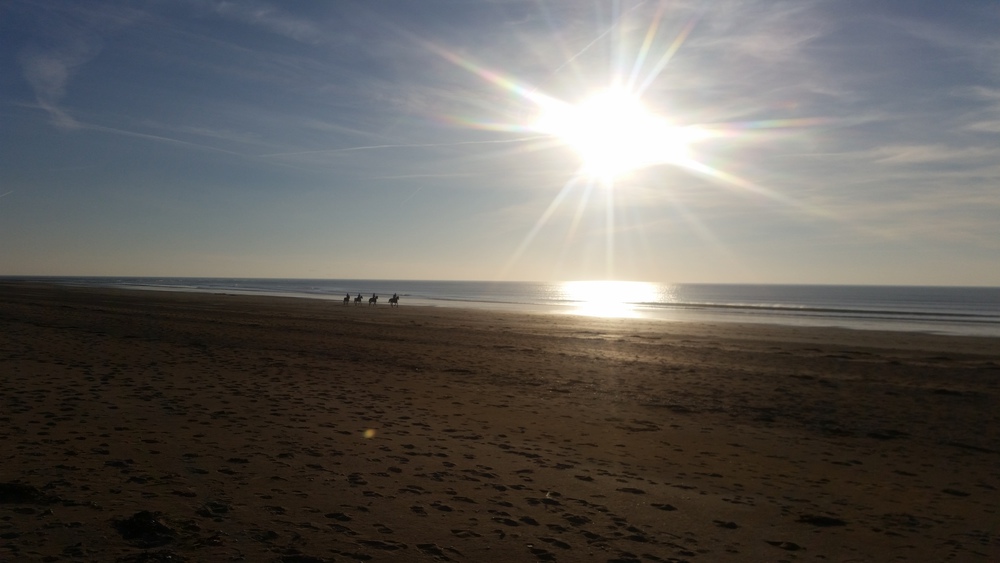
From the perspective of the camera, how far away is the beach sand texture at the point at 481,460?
203 inches

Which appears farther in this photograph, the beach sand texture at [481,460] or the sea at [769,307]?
the sea at [769,307]

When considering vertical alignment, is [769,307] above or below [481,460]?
above

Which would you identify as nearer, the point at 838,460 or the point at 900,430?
the point at 838,460

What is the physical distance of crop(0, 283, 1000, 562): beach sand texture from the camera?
5.15 meters

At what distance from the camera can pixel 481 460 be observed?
7766mm

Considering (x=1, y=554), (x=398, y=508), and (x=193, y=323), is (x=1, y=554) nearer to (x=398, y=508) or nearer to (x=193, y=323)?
(x=398, y=508)

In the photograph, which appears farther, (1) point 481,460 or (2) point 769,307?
(2) point 769,307

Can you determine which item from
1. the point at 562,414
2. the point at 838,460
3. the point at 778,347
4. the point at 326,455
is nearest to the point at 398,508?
the point at 326,455

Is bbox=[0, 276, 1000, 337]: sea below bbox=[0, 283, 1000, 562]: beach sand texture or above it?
above

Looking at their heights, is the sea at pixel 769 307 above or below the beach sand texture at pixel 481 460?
above

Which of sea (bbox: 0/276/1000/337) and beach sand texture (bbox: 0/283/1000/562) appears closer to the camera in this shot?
beach sand texture (bbox: 0/283/1000/562)

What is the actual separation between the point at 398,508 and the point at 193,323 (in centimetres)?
2414

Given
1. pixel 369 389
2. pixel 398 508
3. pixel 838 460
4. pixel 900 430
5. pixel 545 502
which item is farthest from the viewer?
pixel 369 389

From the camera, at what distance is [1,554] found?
424cm
